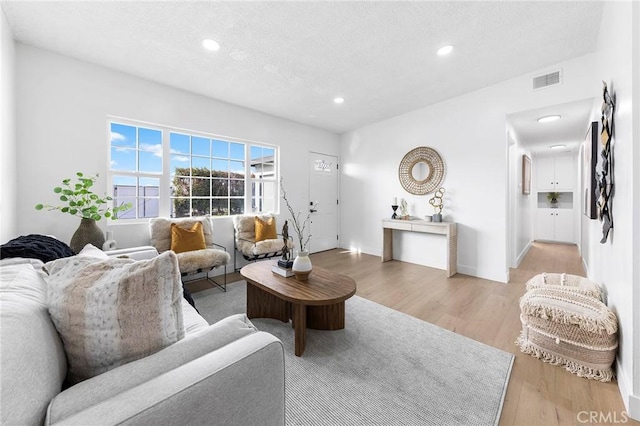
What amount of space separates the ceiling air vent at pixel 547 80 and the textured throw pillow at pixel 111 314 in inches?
164

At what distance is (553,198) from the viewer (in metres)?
6.60

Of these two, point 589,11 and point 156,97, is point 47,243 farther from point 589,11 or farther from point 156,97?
point 589,11

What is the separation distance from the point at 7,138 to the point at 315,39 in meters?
2.84

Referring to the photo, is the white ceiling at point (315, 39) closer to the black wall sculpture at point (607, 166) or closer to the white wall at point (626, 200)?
the white wall at point (626, 200)

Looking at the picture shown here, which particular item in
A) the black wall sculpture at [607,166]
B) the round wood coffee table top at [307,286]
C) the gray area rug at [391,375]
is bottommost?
the gray area rug at [391,375]

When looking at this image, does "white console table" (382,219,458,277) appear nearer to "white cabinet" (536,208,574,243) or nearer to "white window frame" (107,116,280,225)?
"white window frame" (107,116,280,225)

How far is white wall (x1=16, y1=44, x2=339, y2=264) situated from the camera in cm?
252

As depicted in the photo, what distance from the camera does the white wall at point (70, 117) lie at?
2.52 metres

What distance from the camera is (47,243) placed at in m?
1.63

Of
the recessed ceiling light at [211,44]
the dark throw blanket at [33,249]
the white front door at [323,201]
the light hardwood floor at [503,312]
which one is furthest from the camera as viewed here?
the white front door at [323,201]

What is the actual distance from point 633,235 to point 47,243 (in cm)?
344

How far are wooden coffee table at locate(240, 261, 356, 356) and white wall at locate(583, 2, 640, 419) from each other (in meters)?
1.57

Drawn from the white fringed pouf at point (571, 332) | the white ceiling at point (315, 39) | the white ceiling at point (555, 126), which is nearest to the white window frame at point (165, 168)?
the white ceiling at point (315, 39)

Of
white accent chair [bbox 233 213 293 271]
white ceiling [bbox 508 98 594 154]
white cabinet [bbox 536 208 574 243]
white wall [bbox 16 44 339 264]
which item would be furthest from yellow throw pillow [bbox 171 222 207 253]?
white cabinet [bbox 536 208 574 243]
